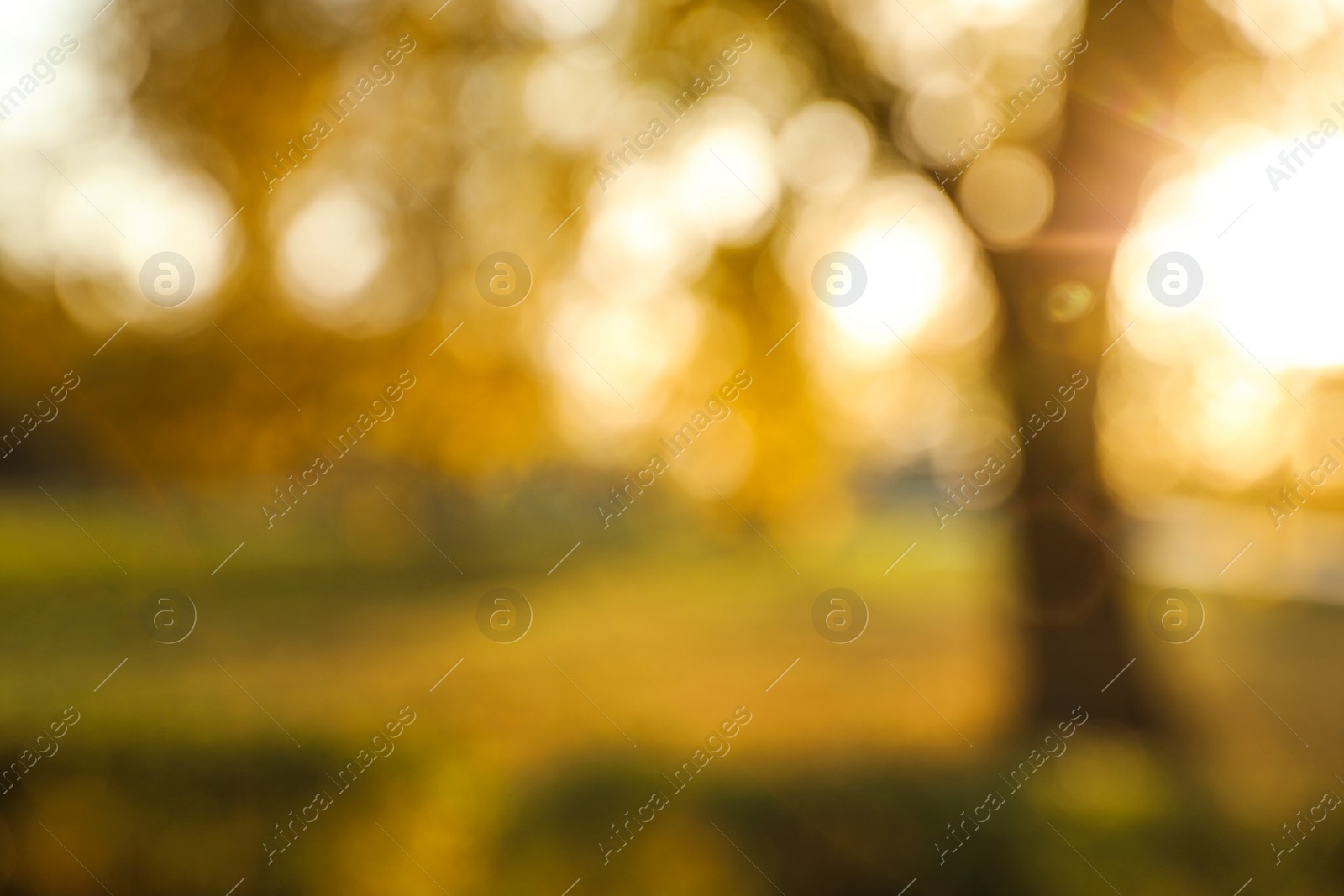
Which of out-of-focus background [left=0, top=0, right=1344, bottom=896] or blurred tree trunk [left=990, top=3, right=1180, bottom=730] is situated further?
blurred tree trunk [left=990, top=3, right=1180, bottom=730]

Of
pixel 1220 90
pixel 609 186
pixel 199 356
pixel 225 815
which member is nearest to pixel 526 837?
pixel 225 815

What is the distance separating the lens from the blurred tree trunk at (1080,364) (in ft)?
19.2

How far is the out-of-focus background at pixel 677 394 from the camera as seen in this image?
4.60 metres

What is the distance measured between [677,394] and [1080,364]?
10.2 ft

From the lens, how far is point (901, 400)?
6820mm

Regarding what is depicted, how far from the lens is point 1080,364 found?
6078mm

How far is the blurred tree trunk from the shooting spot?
5867 mm

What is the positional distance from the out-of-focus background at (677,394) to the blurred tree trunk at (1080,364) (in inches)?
1.1

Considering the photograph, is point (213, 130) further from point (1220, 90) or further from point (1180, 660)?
point (1180, 660)

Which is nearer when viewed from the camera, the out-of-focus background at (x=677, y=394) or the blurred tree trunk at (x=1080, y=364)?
the out-of-focus background at (x=677, y=394)

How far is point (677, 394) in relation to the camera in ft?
20.7

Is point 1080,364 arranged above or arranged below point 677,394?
below

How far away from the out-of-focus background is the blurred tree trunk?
0.09 ft

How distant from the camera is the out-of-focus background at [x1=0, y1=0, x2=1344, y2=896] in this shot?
4.60 meters
